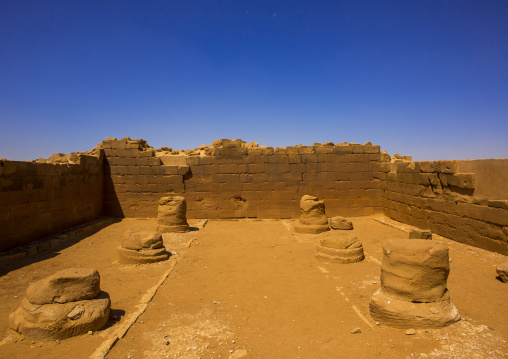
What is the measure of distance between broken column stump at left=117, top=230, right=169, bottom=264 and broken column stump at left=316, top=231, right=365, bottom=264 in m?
3.76

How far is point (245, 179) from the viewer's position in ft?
43.6

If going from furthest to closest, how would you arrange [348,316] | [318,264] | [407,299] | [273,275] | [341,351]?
[318,264] < [273,275] < [348,316] < [407,299] < [341,351]

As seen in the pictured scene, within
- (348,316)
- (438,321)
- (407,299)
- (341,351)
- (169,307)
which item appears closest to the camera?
(341,351)

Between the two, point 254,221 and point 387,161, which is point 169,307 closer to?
point 254,221

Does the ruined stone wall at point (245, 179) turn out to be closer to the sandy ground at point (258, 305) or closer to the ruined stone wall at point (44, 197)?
the ruined stone wall at point (44, 197)

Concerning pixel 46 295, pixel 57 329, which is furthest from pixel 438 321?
pixel 46 295

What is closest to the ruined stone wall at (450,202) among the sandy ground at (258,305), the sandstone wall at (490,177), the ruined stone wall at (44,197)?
the sandstone wall at (490,177)

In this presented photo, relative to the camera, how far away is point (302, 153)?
1324 cm

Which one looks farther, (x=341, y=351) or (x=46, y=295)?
(x=46, y=295)

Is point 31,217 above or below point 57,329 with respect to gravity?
above

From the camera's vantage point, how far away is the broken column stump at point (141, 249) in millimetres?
7551

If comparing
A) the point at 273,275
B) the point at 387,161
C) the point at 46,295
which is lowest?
the point at 273,275

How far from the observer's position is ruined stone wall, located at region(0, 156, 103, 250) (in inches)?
321

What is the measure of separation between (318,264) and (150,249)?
3.90m
